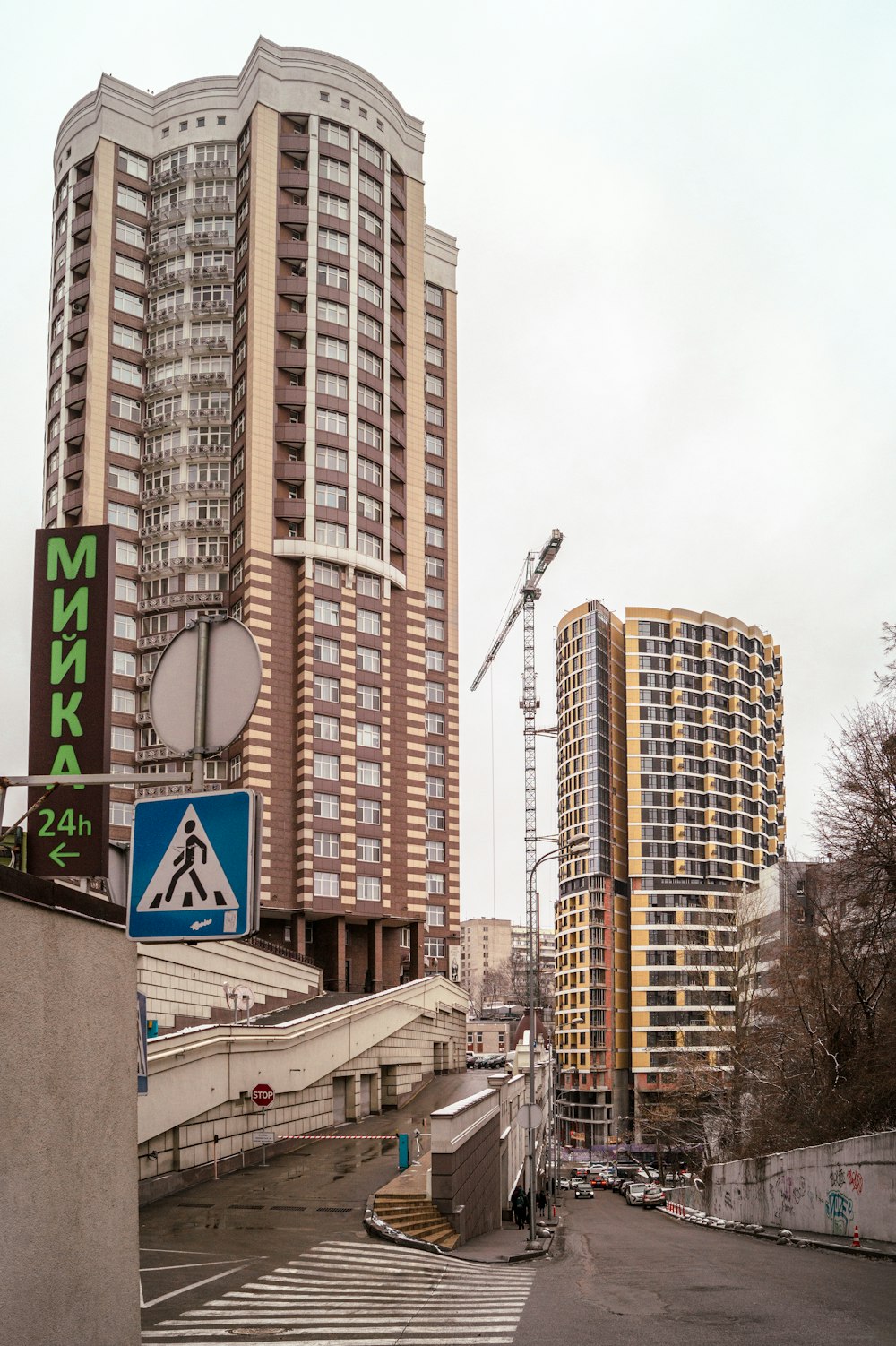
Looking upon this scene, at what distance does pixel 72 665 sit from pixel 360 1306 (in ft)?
57.7

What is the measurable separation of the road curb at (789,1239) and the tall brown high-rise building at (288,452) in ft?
98.4

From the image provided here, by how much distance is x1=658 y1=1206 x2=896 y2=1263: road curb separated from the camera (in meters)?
22.8

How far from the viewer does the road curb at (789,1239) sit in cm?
2281

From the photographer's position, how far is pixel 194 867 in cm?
546

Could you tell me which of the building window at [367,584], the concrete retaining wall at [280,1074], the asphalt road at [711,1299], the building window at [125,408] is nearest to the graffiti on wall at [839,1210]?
the asphalt road at [711,1299]

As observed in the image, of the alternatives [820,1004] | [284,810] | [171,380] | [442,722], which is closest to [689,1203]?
[820,1004]

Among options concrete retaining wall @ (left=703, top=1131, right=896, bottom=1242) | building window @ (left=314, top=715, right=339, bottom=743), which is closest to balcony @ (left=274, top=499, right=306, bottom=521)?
building window @ (left=314, top=715, right=339, bottom=743)

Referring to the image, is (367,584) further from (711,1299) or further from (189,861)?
(189,861)

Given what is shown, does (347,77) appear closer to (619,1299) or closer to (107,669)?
(107,669)

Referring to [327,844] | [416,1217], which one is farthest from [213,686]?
[327,844]

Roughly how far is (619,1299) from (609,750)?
124 meters

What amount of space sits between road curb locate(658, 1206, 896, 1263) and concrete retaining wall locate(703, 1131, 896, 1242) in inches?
19.7

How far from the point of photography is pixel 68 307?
3029 inches

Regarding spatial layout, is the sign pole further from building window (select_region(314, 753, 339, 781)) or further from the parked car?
the parked car
